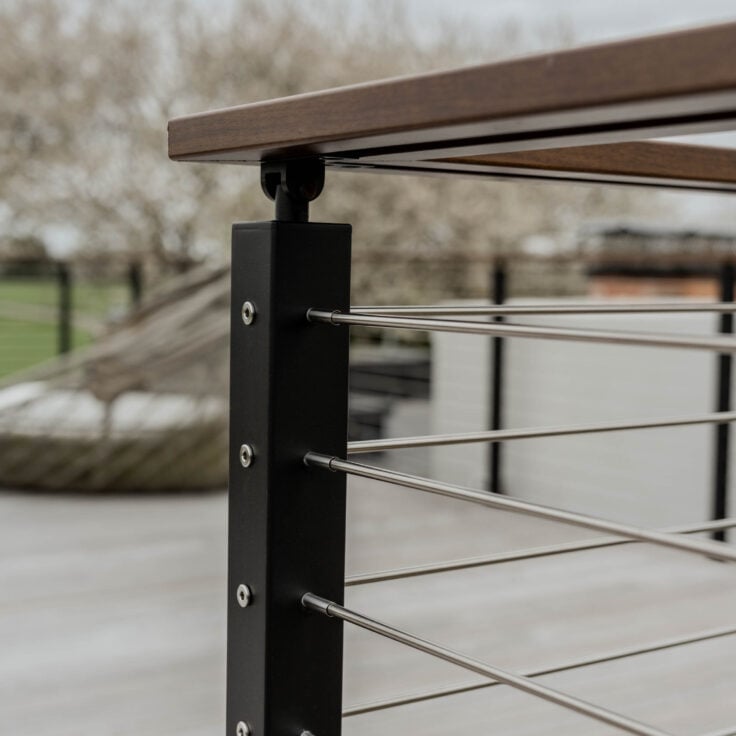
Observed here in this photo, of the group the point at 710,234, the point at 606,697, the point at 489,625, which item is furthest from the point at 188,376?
the point at 710,234

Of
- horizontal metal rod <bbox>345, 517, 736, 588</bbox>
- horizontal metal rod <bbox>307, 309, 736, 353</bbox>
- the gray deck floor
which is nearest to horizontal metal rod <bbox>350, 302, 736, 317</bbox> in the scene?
horizontal metal rod <bbox>307, 309, 736, 353</bbox>

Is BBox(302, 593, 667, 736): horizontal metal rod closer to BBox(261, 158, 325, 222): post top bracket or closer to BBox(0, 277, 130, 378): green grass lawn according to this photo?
BBox(261, 158, 325, 222): post top bracket

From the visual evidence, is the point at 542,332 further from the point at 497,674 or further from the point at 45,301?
the point at 45,301

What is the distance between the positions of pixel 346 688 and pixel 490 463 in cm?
140

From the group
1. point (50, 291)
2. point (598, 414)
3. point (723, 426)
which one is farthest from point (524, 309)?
point (50, 291)

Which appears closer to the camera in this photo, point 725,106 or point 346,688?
point 725,106

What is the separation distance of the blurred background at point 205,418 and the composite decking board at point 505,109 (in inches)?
3.4

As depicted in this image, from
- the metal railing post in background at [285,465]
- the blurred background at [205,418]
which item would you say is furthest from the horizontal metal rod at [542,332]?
the blurred background at [205,418]

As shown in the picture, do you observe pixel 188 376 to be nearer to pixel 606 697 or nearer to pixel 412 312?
pixel 606 697

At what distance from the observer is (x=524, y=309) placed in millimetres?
600

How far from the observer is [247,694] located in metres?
0.53

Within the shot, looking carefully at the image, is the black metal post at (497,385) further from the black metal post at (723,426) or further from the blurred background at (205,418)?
the black metal post at (723,426)

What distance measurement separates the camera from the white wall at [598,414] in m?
2.40

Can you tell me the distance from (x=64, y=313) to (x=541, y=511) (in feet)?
13.4
